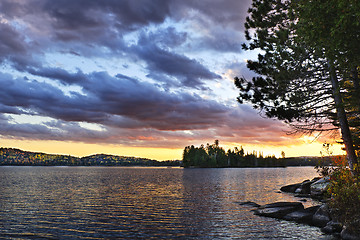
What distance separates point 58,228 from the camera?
21172 mm

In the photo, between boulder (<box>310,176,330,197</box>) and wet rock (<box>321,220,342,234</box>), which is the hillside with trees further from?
boulder (<box>310,176,330,197</box>)

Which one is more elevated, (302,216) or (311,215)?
(311,215)

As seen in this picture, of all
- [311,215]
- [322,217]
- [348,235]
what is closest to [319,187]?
[311,215]

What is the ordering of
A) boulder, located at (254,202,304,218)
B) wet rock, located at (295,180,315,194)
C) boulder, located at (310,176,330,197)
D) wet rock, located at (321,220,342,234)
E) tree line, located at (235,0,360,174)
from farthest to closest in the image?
wet rock, located at (295,180,315,194)
boulder, located at (310,176,330,197)
boulder, located at (254,202,304,218)
wet rock, located at (321,220,342,234)
tree line, located at (235,0,360,174)

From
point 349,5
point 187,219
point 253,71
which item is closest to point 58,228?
point 187,219

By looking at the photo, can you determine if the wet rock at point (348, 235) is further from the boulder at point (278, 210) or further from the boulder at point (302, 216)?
the boulder at point (278, 210)

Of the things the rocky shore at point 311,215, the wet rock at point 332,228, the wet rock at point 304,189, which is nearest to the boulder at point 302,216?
the rocky shore at point 311,215

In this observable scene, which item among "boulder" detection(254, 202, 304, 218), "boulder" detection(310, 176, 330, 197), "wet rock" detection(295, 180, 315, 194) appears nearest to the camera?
"boulder" detection(254, 202, 304, 218)

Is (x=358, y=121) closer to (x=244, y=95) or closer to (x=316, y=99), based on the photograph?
(x=316, y=99)

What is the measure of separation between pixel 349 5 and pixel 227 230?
55.2 feet

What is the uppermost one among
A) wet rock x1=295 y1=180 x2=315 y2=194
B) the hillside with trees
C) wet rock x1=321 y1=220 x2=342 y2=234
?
the hillside with trees

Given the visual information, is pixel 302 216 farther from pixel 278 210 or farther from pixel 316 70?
pixel 316 70

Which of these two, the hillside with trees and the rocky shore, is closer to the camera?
the hillside with trees

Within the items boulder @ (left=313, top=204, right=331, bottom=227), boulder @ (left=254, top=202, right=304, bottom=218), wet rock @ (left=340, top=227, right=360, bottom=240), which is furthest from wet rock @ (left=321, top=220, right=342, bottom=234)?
boulder @ (left=254, top=202, right=304, bottom=218)
